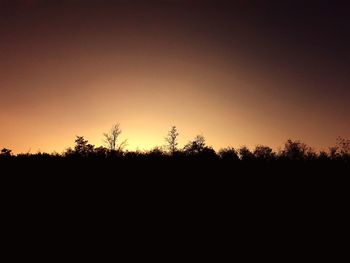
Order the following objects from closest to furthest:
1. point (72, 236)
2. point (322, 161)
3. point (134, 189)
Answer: point (72, 236) < point (134, 189) < point (322, 161)

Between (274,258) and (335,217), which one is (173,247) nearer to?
(274,258)

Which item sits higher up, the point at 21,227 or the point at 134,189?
the point at 134,189

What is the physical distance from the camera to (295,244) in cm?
955

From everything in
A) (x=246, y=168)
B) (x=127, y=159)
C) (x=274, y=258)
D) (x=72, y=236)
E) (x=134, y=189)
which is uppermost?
(x=127, y=159)

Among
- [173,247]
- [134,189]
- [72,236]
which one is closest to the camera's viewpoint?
[173,247]

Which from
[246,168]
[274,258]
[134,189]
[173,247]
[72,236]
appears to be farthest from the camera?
[246,168]

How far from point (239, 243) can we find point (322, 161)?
7.44m

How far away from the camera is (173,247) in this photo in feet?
31.6

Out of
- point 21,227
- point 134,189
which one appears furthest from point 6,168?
point 134,189

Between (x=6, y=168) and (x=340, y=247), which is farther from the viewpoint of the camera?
(x=6, y=168)

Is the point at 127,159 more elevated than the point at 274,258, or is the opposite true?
the point at 127,159

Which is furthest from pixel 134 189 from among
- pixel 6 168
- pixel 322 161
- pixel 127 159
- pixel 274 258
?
pixel 322 161

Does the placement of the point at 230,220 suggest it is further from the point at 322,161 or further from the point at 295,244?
the point at 322,161

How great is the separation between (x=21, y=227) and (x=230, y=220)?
7.08 metres
